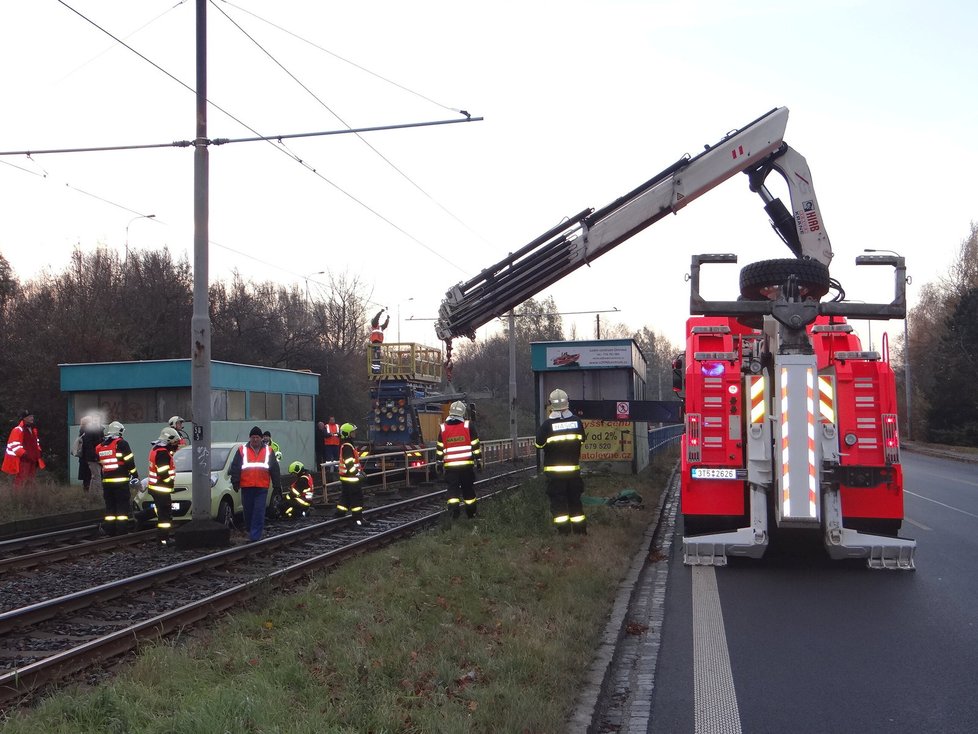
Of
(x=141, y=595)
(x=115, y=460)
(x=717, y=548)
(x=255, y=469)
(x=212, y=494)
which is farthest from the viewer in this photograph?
(x=212, y=494)

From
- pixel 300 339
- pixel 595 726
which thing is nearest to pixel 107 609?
pixel 595 726

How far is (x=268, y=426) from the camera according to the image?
24.8 meters

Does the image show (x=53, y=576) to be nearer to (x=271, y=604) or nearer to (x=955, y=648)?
(x=271, y=604)

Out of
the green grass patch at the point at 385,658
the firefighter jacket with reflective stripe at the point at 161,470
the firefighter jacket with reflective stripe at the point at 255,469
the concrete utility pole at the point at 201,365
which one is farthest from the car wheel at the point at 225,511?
the green grass patch at the point at 385,658

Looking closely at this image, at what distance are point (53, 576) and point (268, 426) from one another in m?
14.0

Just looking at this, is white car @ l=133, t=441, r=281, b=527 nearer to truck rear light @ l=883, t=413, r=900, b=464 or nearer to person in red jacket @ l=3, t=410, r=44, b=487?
person in red jacket @ l=3, t=410, r=44, b=487

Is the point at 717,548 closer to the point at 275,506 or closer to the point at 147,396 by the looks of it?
the point at 275,506

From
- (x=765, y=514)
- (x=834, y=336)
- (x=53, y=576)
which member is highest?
(x=834, y=336)

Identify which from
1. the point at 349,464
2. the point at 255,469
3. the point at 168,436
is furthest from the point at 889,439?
the point at 168,436

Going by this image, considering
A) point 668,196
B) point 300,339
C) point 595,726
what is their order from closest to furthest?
1. point 595,726
2. point 668,196
3. point 300,339

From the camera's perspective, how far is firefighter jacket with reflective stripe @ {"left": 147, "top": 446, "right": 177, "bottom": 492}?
1315cm

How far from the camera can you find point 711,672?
610 centimetres

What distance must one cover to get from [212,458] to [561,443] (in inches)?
259

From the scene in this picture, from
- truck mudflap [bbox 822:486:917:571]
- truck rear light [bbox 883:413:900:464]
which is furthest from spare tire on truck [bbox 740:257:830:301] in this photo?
truck mudflap [bbox 822:486:917:571]
